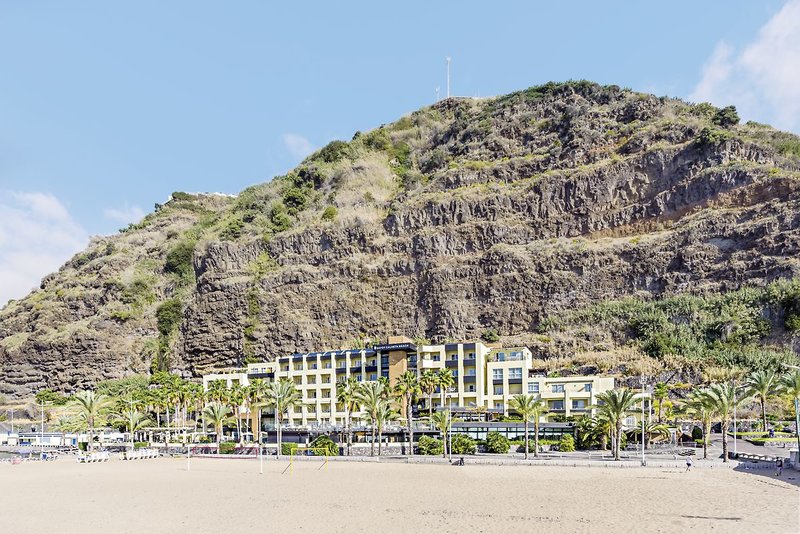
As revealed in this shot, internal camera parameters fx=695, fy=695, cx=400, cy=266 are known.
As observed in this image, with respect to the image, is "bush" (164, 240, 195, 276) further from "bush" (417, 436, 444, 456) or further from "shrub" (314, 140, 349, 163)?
"bush" (417, 436, 444, 456)

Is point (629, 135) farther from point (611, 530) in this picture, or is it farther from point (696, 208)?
point (611, 530)

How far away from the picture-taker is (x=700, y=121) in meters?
129

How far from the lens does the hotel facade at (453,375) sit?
83500mm

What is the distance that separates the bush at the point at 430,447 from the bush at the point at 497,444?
15.7 feet

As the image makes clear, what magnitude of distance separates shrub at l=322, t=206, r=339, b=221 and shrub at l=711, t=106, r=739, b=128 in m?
75.6

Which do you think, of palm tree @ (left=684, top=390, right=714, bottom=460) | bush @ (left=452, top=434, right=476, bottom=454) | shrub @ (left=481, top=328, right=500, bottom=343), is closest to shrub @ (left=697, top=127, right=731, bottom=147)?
shrub @ (left=481, top=328, right=500, bottom=343)

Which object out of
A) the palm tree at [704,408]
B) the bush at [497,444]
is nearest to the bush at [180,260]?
the bush at [497,444]

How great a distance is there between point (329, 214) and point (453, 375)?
64967 mm

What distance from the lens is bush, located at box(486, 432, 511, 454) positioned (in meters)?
68.6

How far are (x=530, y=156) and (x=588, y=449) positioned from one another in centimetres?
8354

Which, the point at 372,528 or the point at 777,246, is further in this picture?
the point at 777,246

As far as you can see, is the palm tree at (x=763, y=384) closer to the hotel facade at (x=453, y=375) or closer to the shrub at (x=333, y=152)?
the hotel facade at (x=453, y=375)

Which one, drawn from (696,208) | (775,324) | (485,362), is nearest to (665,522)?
(485,362)

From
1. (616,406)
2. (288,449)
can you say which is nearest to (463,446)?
(616,406)
